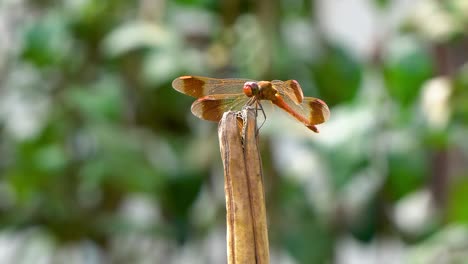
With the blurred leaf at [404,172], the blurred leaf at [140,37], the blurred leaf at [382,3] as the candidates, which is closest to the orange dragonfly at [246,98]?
the blurred leaf at [140,37]

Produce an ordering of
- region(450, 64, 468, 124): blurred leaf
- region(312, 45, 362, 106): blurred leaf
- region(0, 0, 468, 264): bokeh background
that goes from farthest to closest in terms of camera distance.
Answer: region(312, 45, 362, 106): blurred leaf
region(0, 0, 468, 264): bokeh background
region(450, 64, 468, 124): blurred leaf

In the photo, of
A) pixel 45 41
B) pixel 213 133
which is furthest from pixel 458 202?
pixel 45 41

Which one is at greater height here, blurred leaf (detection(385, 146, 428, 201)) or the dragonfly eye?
blurred leaf (detection(385, 146, 428, 201))

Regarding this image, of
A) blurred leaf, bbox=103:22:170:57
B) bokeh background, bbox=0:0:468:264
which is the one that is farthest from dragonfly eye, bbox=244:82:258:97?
blurred leaf, bbox=103:22:170:57

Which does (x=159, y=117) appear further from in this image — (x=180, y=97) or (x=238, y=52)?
(x=238, y=52)

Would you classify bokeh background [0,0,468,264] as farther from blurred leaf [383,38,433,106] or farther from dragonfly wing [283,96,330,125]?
dragonfly wing [283,96,330,125]

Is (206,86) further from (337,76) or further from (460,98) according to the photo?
(337,76)

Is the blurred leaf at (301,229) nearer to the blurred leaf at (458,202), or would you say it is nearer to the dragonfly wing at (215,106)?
the blurred leaf at (458,202)
